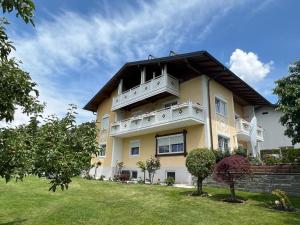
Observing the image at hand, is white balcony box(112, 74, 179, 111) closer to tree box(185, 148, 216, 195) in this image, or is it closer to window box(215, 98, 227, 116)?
window box(215, 98, 227, 116)

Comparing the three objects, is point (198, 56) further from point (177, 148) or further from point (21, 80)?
point (21, 80)

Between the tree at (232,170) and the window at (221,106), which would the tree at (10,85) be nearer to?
the tree at (232,170)

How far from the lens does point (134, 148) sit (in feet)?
86.3

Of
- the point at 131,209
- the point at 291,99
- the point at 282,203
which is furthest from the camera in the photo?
the point at 291,99

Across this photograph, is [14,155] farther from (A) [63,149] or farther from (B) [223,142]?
(B) [223,142]

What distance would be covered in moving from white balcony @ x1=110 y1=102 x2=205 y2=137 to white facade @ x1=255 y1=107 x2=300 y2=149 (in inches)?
462

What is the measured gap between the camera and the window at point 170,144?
21672mm

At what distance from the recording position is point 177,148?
71.5 feet

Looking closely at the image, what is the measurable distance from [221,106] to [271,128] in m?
8.78

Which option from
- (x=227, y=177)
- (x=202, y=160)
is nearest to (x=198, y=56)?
(x=202, y=160)

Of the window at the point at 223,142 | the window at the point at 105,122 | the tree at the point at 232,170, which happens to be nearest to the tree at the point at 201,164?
the tree at the point at 232,170

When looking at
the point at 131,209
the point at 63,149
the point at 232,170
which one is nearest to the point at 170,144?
the point at 232,170

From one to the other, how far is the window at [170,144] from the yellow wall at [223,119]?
270cm

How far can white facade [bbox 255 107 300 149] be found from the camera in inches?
1094
